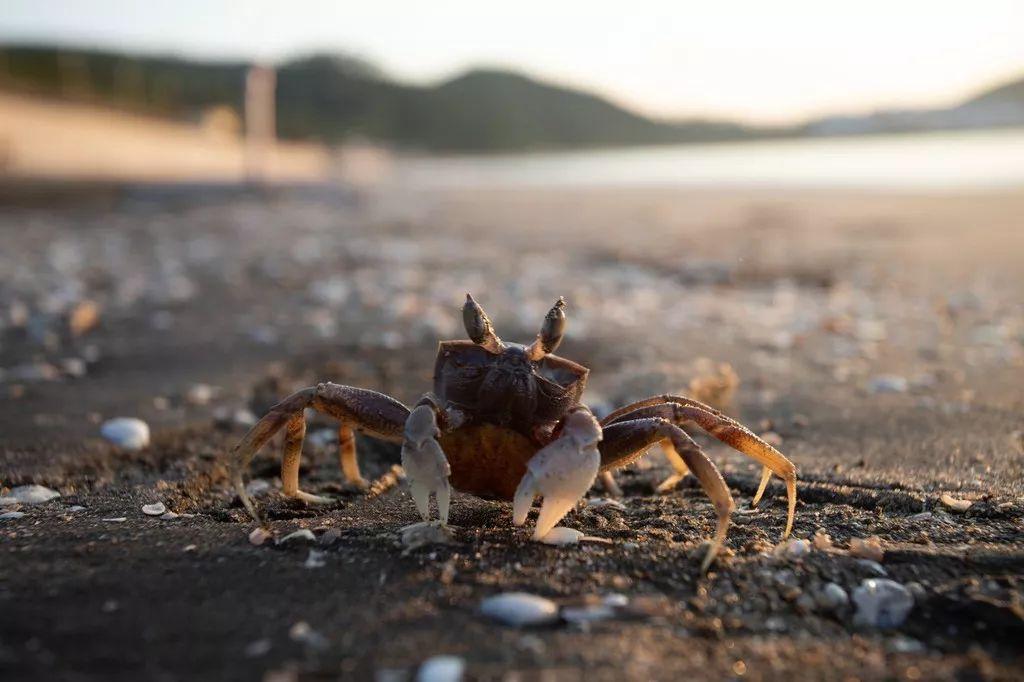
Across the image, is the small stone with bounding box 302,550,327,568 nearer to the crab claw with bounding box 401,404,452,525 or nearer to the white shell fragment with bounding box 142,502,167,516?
the crab claw with bounding box 401,404,452,525

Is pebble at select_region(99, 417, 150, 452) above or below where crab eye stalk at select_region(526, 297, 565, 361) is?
below

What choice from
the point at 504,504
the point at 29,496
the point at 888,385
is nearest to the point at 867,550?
the point at 504,504

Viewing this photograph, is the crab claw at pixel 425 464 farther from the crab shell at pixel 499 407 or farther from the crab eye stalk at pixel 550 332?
the crab eye stalk at pixel 550 332

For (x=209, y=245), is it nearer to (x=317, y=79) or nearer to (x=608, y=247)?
(x=608, y=247)

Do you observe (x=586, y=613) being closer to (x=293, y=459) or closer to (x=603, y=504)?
(x=603, y=504)

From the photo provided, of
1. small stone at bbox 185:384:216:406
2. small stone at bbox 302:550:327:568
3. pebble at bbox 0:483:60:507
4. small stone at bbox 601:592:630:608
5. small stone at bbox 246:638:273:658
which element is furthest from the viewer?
small stone at bbox 185:384:216:406

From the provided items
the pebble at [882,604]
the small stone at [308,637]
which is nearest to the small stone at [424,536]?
the small stone at [308,637]

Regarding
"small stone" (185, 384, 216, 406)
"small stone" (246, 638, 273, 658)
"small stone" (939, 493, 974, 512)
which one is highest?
"small stone" (939, 493, 974, 512)

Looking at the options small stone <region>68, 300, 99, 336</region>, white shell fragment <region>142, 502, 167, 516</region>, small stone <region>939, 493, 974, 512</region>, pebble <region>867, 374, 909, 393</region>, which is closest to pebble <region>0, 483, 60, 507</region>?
white shell fragment <region>142, 502, 167, 516</region>
